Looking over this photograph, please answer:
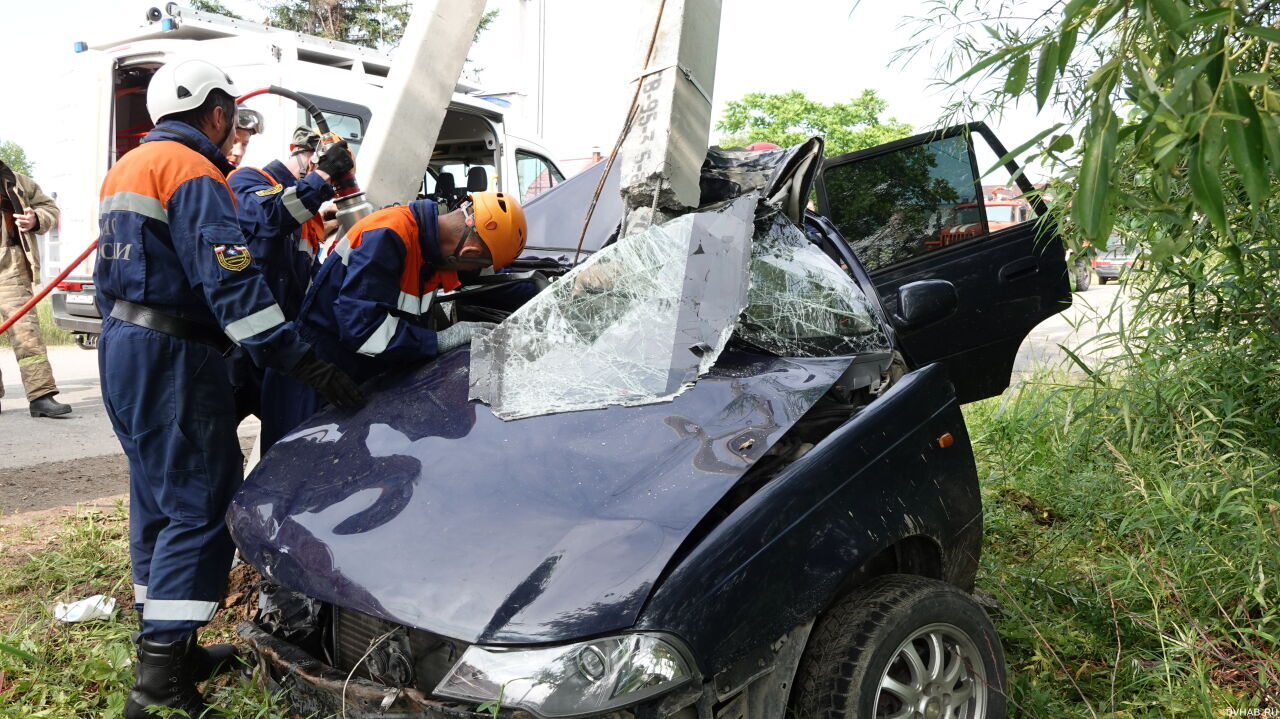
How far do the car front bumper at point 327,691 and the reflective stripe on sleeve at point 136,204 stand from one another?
3.89 feet

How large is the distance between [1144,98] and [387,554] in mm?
1588

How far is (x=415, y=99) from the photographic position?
485 cm

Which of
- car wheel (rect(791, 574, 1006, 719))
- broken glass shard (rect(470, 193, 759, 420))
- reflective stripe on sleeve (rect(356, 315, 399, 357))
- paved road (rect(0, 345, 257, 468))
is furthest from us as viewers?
paved road (rect(0, 345, 257, 468))

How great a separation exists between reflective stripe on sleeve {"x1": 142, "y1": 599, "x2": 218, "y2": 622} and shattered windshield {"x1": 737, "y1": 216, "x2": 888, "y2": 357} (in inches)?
66.7

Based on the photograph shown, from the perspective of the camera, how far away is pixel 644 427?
224 centimetres

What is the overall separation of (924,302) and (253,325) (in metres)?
1.98

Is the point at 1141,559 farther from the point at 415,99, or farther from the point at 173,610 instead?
the point at 415,99

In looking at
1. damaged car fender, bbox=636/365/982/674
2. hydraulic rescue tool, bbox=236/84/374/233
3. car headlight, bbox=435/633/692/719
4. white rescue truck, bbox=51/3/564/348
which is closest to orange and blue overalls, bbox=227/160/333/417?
hydraulic rescue tool, bbox=236/84/374/233

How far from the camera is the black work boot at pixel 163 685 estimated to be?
8.41 ft

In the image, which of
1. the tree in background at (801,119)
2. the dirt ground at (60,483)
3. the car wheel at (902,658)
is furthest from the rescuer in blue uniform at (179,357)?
the tree in background at (801,119)

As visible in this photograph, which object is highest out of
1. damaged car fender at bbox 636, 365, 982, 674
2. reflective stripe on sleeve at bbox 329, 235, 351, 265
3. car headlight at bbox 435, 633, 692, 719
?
reflective stripe on sleeve at bbox 329, 235, 351, 265

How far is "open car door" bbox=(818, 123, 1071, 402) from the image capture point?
4.55 meters

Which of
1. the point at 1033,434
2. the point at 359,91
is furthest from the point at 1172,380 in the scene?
the point at 359,91

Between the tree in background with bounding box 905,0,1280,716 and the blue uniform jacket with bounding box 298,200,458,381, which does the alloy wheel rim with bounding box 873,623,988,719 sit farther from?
the blue uniform jacket with bounding box 298,200,458,381
